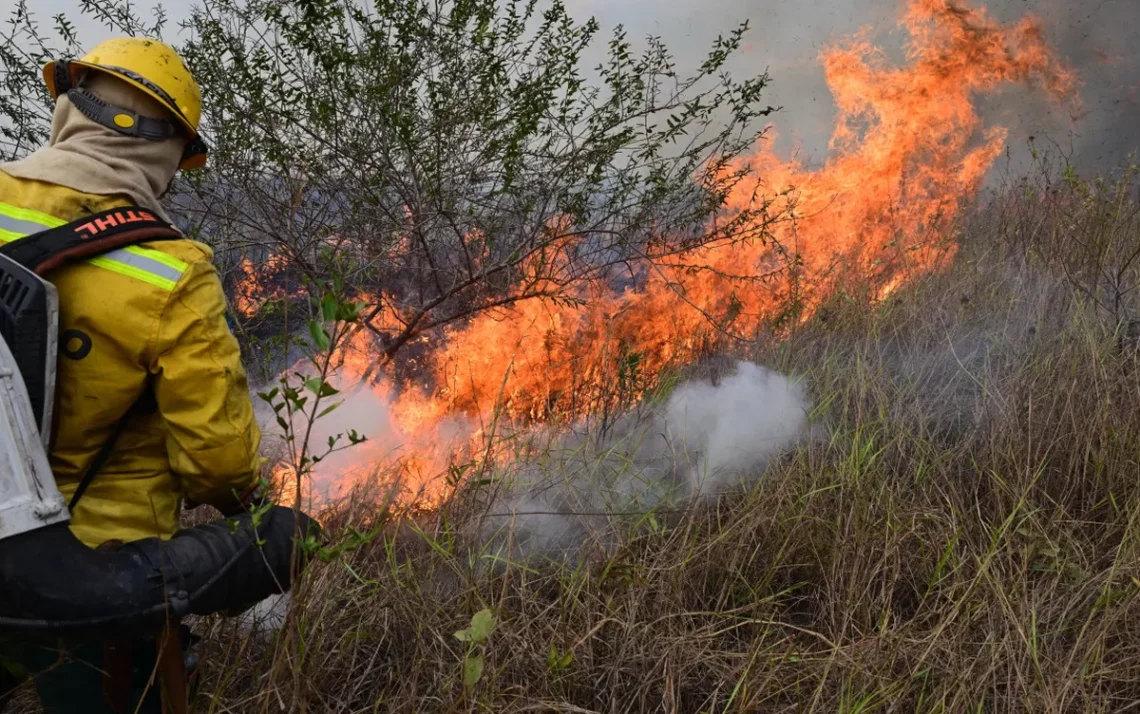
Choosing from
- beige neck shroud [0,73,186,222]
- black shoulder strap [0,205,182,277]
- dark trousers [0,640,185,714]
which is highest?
beige neck shroud [0,73,186,222]

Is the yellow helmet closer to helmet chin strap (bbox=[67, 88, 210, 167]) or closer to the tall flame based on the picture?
helmet chin strap (bbox=[67, 88, 210, 167])

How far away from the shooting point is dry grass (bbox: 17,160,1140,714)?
192cm

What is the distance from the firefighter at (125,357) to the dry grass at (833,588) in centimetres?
34

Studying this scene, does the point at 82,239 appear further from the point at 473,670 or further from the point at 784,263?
the point at 784,263

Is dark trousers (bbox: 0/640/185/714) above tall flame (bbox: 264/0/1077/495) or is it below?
below

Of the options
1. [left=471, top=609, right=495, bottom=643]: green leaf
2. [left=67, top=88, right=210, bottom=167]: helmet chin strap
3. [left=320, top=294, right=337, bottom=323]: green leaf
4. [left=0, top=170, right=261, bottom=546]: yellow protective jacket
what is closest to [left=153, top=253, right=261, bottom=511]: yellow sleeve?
[left=0, top=170, right=261, bottom=546]: yellow protective jacket

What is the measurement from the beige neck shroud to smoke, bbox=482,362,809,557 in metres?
1.35

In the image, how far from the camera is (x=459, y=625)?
2172 millimetres

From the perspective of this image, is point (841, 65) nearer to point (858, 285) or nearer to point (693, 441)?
point (858, 285)

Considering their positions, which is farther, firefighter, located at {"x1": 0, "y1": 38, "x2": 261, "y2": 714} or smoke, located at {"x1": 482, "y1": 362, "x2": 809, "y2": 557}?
smoke, located at {"x1": 482, "y1": 362, "x2": 809, "y2": 557}

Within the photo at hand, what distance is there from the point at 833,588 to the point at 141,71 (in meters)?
2.38

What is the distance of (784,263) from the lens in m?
4.92

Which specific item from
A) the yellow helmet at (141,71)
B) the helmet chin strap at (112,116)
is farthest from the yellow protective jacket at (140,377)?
the yellow helmet at (141,71)

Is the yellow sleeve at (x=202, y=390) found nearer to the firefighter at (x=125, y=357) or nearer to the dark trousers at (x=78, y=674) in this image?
the firefighter at (x=125, y=357)
